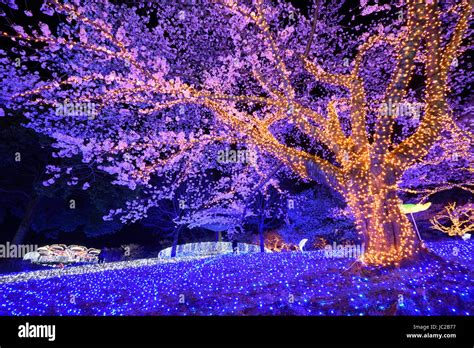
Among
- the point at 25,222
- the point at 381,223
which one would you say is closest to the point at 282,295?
the point at 381,223

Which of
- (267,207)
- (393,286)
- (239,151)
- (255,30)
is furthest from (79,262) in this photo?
(393,286)

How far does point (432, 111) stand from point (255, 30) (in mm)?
4815

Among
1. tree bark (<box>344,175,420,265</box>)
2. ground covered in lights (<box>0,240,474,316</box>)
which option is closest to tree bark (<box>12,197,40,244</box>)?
ground covered in lights (<box>0,240,474,316</box>)

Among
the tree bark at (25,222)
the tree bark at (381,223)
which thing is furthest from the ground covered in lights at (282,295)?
the tree bark at (25,222)

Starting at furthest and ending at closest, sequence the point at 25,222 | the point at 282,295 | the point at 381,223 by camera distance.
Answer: the point at 25,222 → the point at 381,223 → the point at 282,295

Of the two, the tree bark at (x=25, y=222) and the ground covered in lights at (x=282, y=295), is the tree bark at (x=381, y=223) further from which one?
the tree bark at (x=25, y=222)

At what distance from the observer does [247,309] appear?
5340 millimetres

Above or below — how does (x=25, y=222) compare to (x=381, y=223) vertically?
below

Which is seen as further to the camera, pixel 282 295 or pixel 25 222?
pixel 25 222

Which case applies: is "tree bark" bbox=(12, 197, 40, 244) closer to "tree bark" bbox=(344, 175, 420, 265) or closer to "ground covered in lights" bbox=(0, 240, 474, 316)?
"ground covered in lights" bbox=(0, 240, 474, 316)

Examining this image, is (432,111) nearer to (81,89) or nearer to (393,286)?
(393,286)

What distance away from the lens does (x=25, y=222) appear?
19125 millimetres

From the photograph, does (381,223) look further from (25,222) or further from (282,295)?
(25,222)

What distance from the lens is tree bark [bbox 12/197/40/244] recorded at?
1894cm
